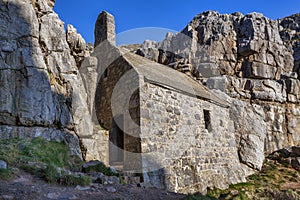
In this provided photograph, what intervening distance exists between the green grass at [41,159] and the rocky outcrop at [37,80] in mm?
540

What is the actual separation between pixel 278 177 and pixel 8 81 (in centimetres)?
1363

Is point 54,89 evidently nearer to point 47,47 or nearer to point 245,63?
point 47,47

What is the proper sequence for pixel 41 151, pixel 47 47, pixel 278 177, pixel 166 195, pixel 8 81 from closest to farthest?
pixel 166 195
pixel 41 151
pixel 8 81
pixel 47 47
pixel 278 177

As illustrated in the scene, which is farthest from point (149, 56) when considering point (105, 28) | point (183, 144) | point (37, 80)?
point (37, 80)

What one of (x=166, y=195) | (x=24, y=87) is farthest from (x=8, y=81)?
(x=166, y=195)

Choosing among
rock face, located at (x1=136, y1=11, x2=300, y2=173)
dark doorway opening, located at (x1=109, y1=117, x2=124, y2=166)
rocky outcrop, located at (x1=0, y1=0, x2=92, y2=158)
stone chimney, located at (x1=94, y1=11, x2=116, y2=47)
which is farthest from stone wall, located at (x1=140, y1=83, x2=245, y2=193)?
stone chimney, located at (x1=94, y1=11, x2=116, y2=47)

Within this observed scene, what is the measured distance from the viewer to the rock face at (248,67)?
1714 centimetres

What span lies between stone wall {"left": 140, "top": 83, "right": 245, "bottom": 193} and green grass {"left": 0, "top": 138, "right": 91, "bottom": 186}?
2.52 m

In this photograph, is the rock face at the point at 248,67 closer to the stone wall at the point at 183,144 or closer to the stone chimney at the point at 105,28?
the stone wall at the point at 183,144

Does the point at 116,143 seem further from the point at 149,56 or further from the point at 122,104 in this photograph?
the point at 149,56

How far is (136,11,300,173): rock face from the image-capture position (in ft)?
56.2

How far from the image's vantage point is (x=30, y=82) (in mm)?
8445

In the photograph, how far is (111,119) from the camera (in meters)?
10.9

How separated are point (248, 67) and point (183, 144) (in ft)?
42.2
